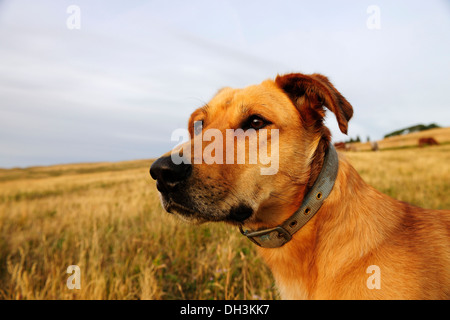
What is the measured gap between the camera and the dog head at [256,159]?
6.86 ft

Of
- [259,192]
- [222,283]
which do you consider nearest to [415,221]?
[259,192]

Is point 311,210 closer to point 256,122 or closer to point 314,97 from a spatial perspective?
point 256,122

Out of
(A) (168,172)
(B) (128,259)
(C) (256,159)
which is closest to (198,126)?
(C) (256,159)

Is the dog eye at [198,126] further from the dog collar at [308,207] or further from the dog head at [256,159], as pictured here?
the dog collar at [308,207]

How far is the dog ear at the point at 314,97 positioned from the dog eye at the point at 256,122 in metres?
0.39

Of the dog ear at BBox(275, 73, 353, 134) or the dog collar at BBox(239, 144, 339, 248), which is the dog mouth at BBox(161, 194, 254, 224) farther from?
the dog ear at BBox(275, 73, 353, 134)

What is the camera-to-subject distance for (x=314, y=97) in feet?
8.33

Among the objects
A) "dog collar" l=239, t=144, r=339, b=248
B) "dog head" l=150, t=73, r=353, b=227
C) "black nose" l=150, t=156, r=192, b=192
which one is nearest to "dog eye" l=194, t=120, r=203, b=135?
"dog head" l=150, t=73, r=353, b=227

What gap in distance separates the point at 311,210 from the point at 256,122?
0.86 metres

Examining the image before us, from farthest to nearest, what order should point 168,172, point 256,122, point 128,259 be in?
point 128,259 → point 256,122 → point 168,172

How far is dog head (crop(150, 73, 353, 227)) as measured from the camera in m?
2.09

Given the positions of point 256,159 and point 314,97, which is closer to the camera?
point 256,159
